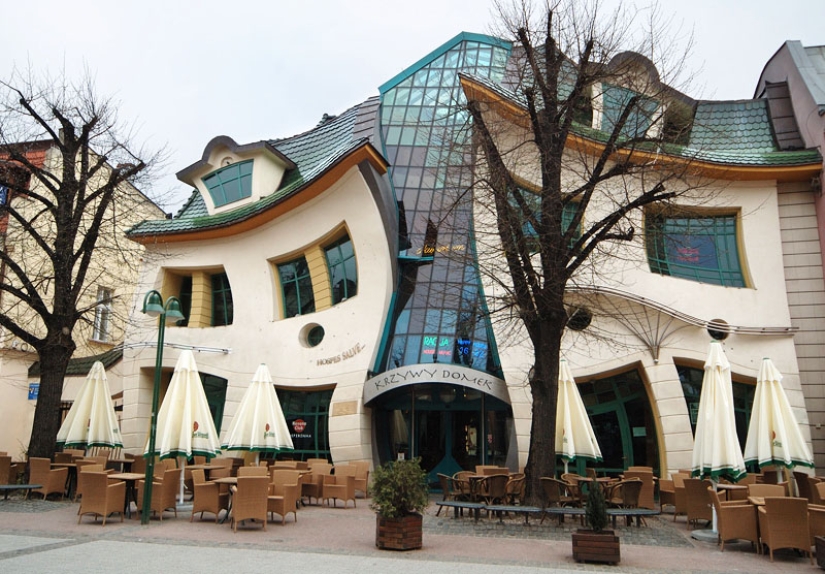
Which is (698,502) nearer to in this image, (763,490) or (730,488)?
(730,488)

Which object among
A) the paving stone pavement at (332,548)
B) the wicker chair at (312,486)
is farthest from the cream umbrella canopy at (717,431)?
the wicker chair at (312,486)

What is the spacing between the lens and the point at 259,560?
7914mm

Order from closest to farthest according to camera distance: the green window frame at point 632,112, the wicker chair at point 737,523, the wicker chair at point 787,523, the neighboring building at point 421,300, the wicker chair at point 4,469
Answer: the wicker chair at point 787,523 → the wicker chair at point 737,523 → the green window frame at point 632,112 → the wicker chair at point 4,469 → the neighboring building at point 421,300

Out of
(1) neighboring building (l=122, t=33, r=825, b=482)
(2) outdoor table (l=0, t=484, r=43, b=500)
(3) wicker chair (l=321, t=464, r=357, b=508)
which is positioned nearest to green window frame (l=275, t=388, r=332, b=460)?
(1) neighboring building (l=122, t=33, r=825, b=482)

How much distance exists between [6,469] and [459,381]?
982 centimetres

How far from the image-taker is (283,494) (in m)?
11.3

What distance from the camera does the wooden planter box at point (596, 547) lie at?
815 centimetres

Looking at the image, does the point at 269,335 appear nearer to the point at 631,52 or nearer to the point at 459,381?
the point at 459,381

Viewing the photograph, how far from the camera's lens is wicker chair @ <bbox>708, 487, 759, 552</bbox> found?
9413 mm

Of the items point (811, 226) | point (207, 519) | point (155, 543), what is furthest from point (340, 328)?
point (811, 226)

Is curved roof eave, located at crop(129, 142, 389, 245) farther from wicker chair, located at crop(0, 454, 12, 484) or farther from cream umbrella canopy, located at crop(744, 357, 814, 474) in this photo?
cream umbrella canopy, located at crop(744, 357, 814, 474)

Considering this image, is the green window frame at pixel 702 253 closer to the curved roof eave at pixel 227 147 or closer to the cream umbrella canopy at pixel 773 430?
the cream umbrella canopy at pixel 773 430

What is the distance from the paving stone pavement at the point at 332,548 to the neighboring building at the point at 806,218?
663 cm

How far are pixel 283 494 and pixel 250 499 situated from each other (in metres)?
0.97
